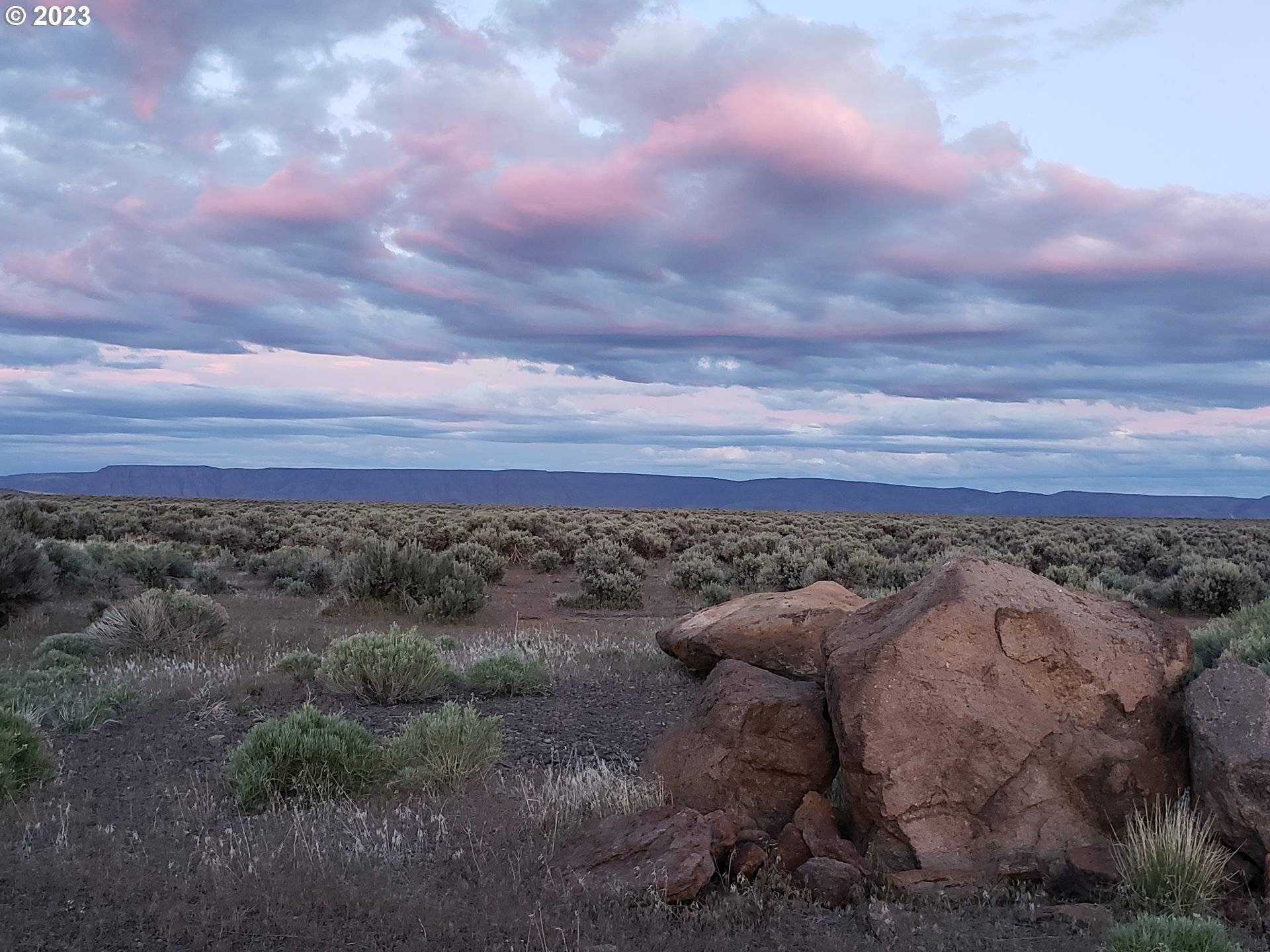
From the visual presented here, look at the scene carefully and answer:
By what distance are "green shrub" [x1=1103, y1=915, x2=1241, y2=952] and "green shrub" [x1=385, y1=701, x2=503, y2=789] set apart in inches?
166

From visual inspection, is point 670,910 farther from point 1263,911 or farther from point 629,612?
point 629,612

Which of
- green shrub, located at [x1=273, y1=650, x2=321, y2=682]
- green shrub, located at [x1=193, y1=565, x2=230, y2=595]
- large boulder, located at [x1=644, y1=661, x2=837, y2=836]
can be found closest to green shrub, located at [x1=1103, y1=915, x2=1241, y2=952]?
large boulder, located at [x1=644, y1=661, x2=837, y2=836]

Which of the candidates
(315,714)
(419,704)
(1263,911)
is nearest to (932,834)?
(1263,911)

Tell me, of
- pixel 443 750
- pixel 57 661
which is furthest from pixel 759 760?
pixel 57 661

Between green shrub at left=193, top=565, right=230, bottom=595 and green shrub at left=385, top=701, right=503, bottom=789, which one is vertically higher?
green shrub at left=385, top=701, right=503, bottom=789

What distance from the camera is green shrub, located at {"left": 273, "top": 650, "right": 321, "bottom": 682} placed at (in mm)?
10359

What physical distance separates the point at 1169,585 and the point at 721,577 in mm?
9150

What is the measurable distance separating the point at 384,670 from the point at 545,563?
55.5ft

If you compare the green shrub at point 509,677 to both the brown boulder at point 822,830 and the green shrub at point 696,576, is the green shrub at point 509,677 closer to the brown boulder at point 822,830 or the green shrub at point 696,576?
the brown boulder at point 822,830

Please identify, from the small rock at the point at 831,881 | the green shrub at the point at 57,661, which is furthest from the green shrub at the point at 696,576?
the small rock at the point at 831,881

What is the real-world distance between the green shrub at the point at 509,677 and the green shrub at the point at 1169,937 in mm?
6315

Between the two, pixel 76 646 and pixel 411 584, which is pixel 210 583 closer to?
pixel 411 584

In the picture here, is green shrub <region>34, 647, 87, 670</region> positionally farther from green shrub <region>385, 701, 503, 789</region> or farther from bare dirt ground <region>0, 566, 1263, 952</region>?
green shrub <region>385, 701, 503, 789</region>

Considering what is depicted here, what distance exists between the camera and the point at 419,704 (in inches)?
380
